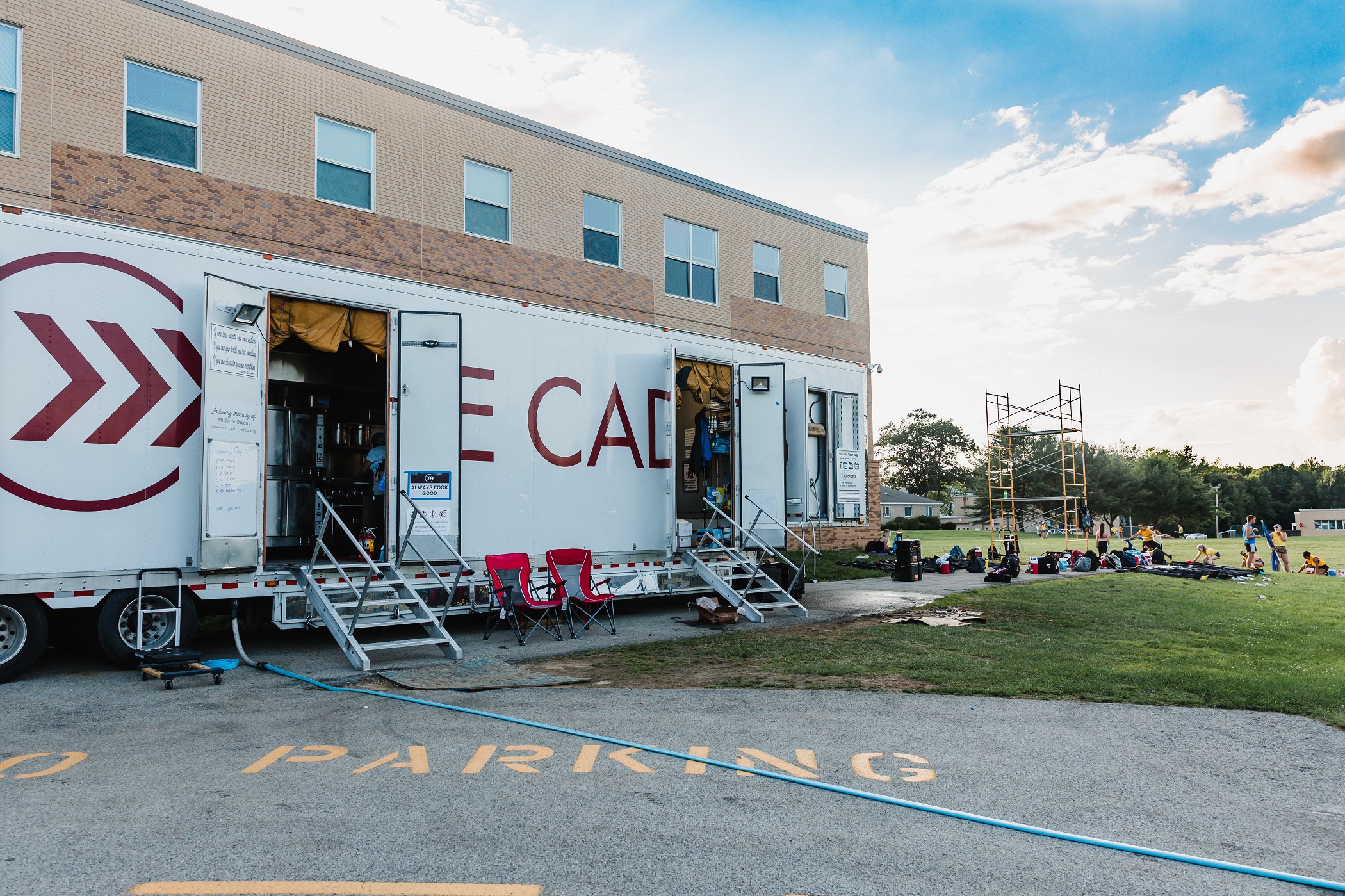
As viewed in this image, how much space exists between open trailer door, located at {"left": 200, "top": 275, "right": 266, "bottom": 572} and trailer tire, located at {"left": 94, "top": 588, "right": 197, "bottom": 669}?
17.5 inches

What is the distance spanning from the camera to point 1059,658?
24.4 feet

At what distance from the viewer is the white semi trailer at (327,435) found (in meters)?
6.47

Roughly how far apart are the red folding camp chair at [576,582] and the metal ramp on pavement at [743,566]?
4.85 ft

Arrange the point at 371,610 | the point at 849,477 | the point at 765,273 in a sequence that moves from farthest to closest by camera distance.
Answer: the point at 765,273, the point at 849,477, the point at 371,610

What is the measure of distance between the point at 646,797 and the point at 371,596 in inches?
191

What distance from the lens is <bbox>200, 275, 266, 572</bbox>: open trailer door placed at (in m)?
6.93

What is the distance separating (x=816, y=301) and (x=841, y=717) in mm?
15231

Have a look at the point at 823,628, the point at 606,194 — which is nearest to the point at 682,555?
the point at 823,628

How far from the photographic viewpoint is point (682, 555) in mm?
10508

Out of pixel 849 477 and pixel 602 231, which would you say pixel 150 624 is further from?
pixel 602 231

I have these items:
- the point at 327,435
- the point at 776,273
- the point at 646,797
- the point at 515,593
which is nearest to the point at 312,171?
the point at 327,435

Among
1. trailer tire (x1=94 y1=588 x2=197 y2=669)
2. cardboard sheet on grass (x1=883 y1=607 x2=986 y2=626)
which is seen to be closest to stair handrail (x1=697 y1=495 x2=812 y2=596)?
cardboard sheet on grass (x1=883 y1=607 x2=986 y2=626)

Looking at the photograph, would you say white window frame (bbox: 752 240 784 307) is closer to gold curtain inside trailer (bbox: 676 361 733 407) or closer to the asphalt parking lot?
gold curtain inside trailer (bbox: 676 361 733 407)

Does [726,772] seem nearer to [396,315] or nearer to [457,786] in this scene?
[457,786]
